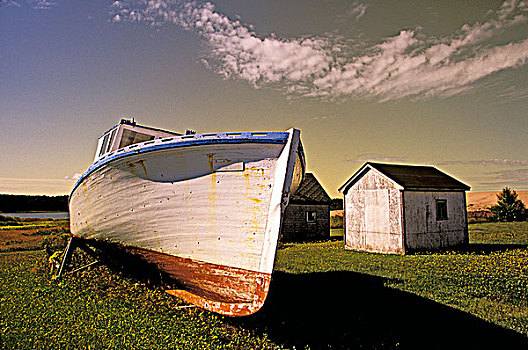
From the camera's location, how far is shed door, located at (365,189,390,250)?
1672 cm

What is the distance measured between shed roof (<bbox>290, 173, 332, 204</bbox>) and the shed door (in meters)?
7.07

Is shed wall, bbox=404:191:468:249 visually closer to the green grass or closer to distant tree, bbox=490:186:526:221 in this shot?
the green grass

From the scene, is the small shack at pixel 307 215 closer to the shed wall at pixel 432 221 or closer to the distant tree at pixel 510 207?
the shed wall at pixel 432 221

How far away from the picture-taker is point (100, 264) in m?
10.7

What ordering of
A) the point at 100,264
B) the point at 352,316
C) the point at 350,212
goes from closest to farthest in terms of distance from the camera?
the point at 352,316, the point at 100,264, the point at 350,212

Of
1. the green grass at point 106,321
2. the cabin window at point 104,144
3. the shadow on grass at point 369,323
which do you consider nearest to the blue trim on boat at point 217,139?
the shadow on grass at point 369,323

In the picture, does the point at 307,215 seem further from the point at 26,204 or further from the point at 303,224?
the point at 26,204

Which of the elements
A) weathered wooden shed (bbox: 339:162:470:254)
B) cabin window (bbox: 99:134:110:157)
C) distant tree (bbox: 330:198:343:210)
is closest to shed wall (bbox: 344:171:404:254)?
weathered wooden shed (bbox: 339:162:470:254)

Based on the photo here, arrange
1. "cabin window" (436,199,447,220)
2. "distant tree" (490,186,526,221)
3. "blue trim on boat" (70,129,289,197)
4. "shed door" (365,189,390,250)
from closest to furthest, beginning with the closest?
"blue trim on boat" (70,129,289,197)
"shed door" (365,189,390,250)
"cabin window" (436,199,447,220)
"distant tree" (490,186,526,221)

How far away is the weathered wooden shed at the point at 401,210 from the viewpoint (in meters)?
16.2

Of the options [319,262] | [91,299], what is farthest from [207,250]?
[319,262]

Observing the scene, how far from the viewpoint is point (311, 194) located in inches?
1001

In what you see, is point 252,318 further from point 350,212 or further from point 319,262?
point 350,212

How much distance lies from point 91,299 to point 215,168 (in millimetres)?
4730
